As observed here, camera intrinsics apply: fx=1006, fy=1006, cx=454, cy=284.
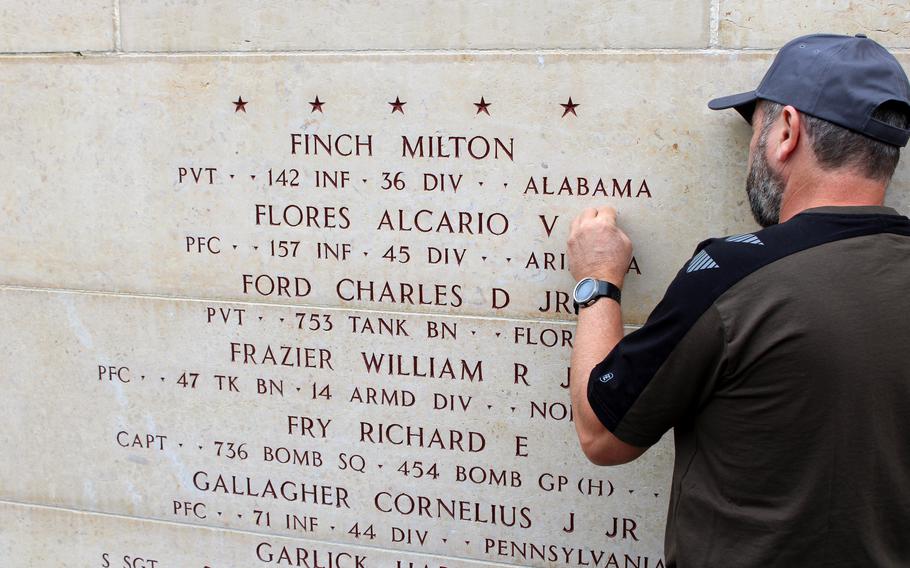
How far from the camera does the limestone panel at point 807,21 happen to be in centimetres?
339

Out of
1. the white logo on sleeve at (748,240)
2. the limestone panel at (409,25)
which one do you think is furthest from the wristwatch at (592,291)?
the limestone panel at (409,25)

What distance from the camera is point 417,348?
4035 mm

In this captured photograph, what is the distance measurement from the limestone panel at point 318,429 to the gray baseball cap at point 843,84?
4.39ft

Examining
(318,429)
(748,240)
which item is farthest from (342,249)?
(748,240)

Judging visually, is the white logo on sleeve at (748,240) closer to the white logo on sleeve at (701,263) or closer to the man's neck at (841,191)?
the white logo on sleeve at (701,263)

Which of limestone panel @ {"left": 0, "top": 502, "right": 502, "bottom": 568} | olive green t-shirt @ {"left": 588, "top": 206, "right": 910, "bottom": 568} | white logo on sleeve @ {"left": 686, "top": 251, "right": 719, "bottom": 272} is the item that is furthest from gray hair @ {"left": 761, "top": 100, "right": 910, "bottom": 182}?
limestone panel @ {"left": 0, "top": 502, "right": 502, "bottom": 568}

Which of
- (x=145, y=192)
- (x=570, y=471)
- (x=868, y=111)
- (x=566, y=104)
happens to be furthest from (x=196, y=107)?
(x=868, y=111)

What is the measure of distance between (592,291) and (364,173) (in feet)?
3.70

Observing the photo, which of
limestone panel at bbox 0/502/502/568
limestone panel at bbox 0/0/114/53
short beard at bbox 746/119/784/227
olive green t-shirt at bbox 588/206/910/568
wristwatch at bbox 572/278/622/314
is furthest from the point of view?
limestone panel at bbox 0/502/502/568

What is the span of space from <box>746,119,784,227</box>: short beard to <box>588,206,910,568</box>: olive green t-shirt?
Result: 23 cm

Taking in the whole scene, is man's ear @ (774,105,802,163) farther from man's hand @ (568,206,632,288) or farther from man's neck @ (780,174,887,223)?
man's hand @ (568,206,632,288)

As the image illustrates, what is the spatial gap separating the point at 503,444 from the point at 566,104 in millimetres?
1357

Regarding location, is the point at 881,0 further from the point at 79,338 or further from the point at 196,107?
the point at 79,338

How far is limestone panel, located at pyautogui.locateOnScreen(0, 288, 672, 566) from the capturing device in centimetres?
396
